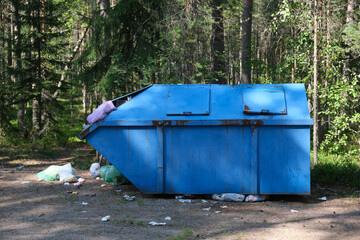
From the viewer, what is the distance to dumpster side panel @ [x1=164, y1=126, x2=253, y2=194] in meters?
6.76

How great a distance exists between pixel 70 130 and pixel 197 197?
49.4ft

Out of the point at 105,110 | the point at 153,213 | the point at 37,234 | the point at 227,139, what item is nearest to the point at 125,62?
the point at 105,110

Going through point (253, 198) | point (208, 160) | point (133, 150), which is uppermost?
point (133, 150)

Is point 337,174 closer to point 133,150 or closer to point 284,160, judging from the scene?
point 284,160

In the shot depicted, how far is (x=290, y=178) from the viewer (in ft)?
21.9

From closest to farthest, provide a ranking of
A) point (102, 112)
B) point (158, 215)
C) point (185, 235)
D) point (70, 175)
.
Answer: point (185, 235)
point (158, 215)
point (102, 112)
point (70, 175)

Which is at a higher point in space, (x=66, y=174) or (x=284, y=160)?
(x=284, y=160)

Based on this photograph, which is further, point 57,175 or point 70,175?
point 57,175

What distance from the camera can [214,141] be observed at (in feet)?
22.3

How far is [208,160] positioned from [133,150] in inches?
51.4

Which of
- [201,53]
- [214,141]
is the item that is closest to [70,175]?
[214,141]

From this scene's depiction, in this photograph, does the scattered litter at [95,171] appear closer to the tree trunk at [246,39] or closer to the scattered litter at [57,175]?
the scattered litter at [57,175]

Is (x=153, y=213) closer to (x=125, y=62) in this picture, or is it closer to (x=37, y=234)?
(x=37, y=234)

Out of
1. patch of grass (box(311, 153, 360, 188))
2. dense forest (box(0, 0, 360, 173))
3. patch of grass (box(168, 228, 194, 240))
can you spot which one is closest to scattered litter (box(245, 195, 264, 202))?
patch of grass (box(168, 228, 194, 240))
